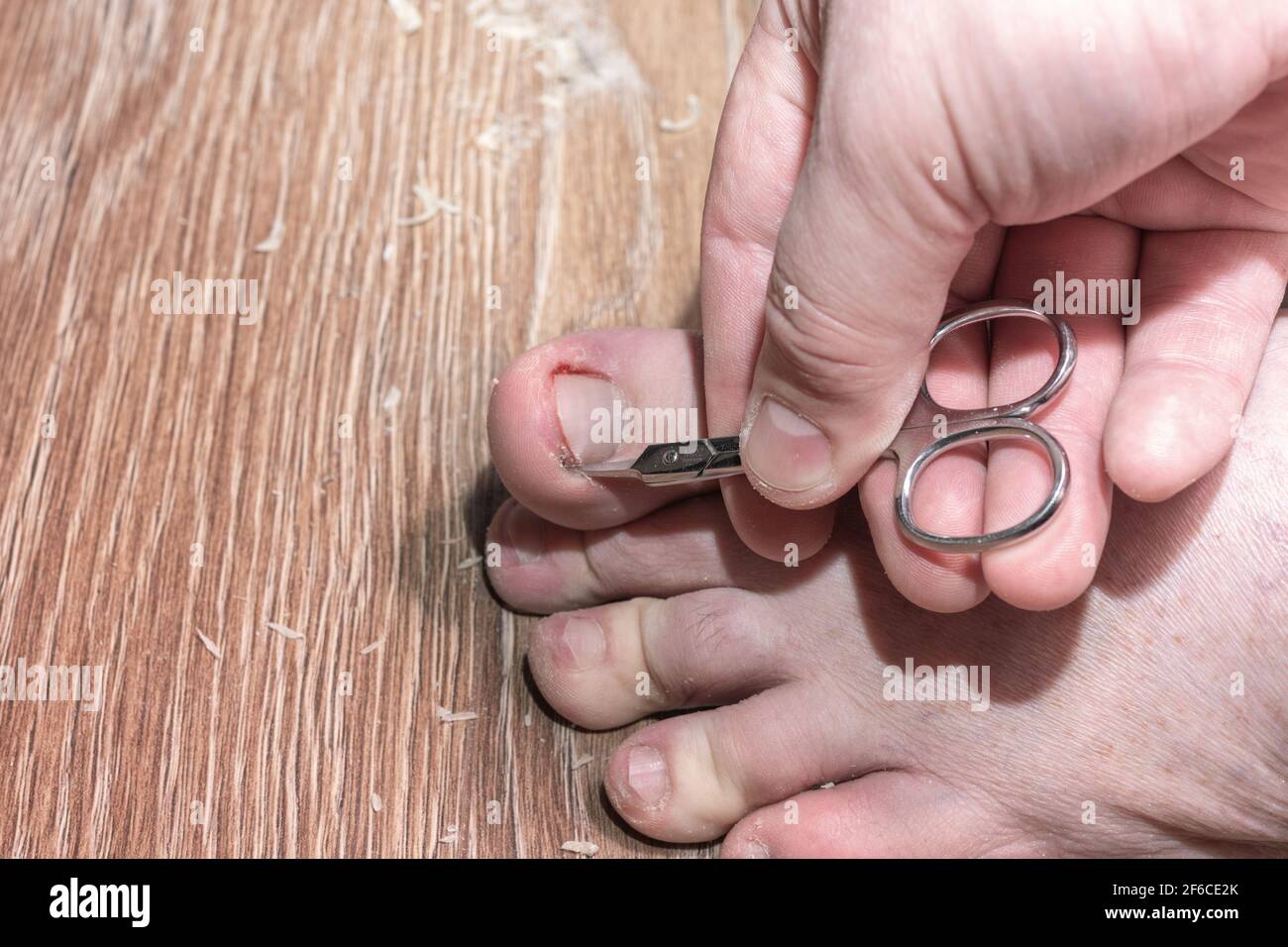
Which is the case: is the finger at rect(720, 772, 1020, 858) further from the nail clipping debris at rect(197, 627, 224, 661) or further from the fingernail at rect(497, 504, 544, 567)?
the nail clipping debris at rect(197, 627, 224, 661)

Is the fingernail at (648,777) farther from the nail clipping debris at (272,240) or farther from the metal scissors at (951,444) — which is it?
the nail clipping debris at (272,240)

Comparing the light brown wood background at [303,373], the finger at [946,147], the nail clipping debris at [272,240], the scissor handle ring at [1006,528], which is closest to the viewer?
the finger at [946,147]

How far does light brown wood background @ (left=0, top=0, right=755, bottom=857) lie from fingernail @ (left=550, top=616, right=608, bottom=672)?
0.14 ft

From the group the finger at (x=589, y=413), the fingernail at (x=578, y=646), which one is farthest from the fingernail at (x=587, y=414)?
the fingernail at (x=578, y=646)

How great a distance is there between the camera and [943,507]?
0.59 meters

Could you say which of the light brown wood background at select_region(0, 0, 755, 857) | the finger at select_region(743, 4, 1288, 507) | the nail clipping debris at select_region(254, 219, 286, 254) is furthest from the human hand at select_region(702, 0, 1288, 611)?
the nail clipping debris at select_region(254, 219, 286, 254)

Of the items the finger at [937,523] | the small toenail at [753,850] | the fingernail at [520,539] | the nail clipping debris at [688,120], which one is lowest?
the small toenail at [753,850]

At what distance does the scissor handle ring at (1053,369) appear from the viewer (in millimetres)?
596

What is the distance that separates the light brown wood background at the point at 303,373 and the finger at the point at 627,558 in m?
0.03

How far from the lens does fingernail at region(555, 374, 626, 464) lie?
0.68 meters

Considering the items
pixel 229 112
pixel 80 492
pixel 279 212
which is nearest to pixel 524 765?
pixel 80 492

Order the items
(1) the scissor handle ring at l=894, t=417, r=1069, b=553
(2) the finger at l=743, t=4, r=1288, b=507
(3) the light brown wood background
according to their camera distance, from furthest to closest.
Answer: (3) the light brown wood background, (1) the scissor handle ring at l=894, t=417, r=1069, b=553, (2) the finger at l=743, t=4, r=1288, b=507

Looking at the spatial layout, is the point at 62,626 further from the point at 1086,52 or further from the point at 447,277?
the point at 1086,52

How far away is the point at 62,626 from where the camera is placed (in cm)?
69
